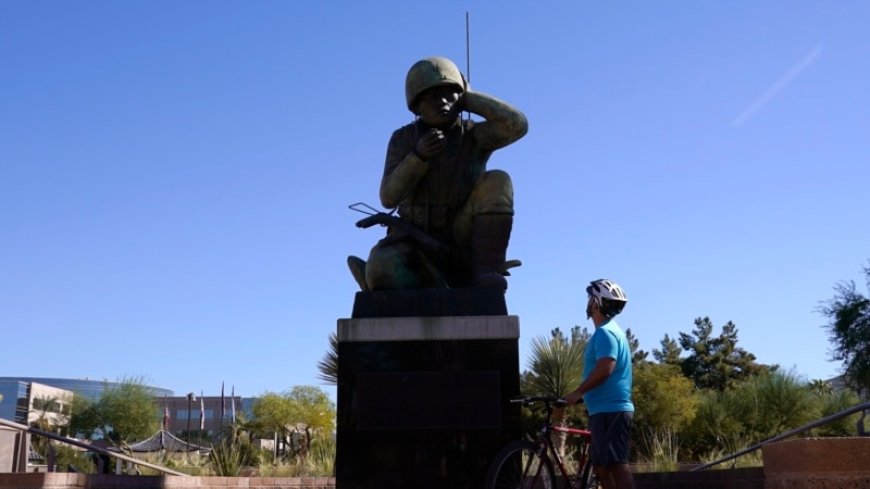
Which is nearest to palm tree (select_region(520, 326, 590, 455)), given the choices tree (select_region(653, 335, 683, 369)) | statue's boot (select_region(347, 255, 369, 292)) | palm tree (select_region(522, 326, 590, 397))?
palm tree (select_region(522, 326, 590, 397))

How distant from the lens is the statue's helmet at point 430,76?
5992mm

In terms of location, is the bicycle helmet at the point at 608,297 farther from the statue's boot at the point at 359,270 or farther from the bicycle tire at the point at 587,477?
the statue's boot at the point at 359,270

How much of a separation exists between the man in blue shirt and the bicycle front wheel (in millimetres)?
397

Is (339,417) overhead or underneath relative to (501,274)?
underneath

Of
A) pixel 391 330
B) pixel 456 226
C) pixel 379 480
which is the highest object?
pixel 456 226

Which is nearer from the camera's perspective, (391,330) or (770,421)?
(391,330)

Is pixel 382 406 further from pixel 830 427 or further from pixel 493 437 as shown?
pixel 830 427

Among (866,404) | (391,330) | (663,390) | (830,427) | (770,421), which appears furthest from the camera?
(663,390)

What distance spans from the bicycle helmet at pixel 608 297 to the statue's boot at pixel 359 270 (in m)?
2.15

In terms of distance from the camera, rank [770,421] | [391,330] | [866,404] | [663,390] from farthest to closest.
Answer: [663,390] < [770,421] < [391,330] < [866,404]

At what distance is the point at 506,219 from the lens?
598 cm

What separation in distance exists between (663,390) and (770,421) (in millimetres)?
3927

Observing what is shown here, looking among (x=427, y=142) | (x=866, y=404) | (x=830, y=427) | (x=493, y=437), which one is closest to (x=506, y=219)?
(x=427, y=142)

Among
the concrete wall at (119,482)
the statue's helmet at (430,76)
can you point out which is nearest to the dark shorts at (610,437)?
the statue's helmet at (430,76)
